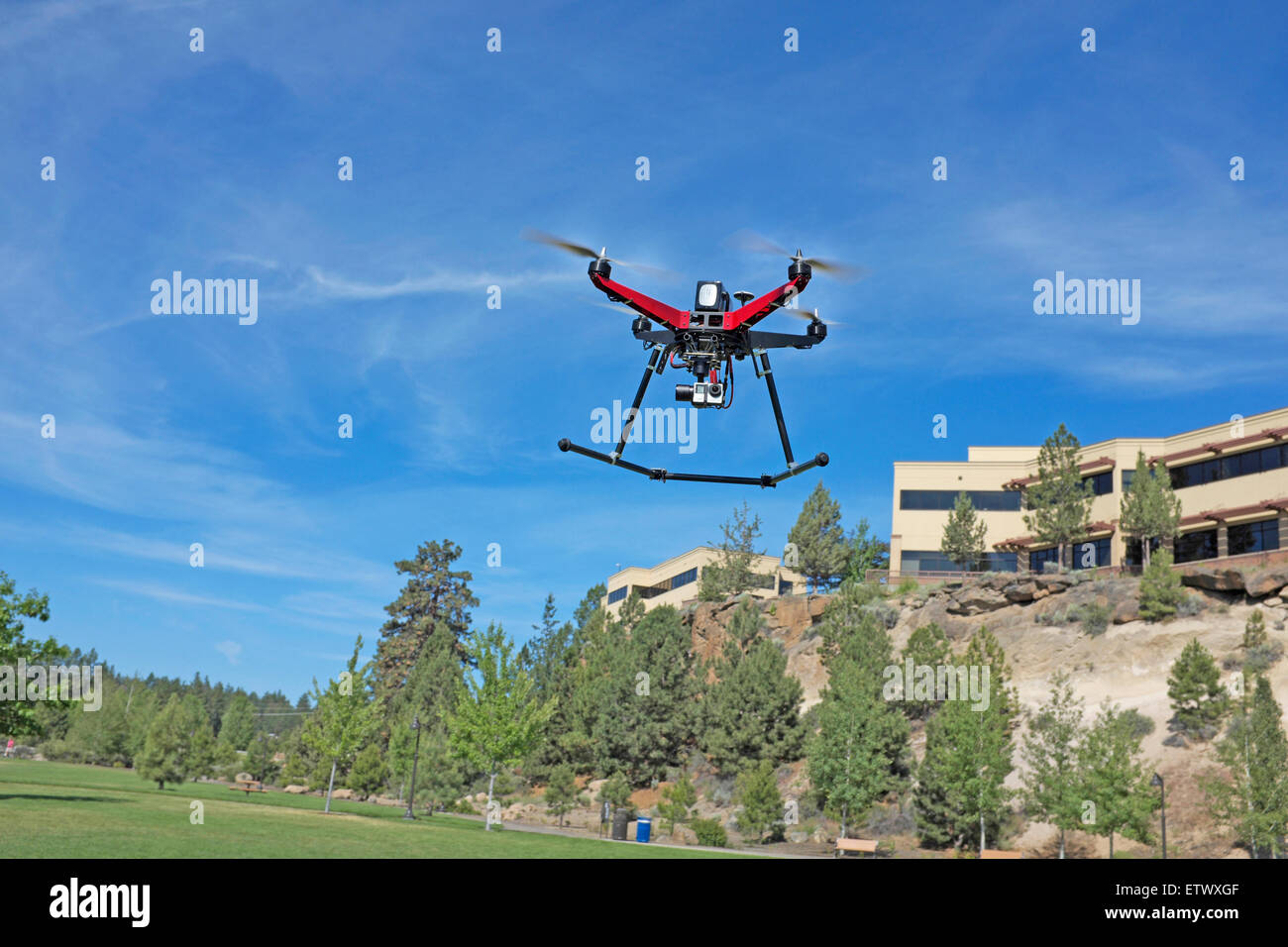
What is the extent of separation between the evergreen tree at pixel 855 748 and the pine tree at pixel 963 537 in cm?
2383

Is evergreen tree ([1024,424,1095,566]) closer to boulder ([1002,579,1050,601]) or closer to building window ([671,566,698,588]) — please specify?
boulder ([1002,579,1050,601])

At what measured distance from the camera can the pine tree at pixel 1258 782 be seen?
124 feet

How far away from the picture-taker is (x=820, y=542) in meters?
82.6

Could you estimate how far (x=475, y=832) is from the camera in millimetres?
41031

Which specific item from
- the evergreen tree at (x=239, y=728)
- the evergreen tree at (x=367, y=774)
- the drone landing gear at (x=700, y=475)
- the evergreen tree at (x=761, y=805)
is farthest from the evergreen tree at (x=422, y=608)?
the drone landing gear at (x=700, y=475)

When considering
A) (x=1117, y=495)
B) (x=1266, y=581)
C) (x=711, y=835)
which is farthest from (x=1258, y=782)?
(x=1117, y=495)

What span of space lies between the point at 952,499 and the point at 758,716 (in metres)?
30.6

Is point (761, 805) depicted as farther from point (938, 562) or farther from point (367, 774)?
point (938, 562)

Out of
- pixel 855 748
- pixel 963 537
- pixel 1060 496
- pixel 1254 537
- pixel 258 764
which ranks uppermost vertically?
pixel 1060 496

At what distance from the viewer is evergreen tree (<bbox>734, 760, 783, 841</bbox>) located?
49.9m

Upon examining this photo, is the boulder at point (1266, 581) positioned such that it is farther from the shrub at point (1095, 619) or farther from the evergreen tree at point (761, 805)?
the evergreen tree at point (761, 805)
